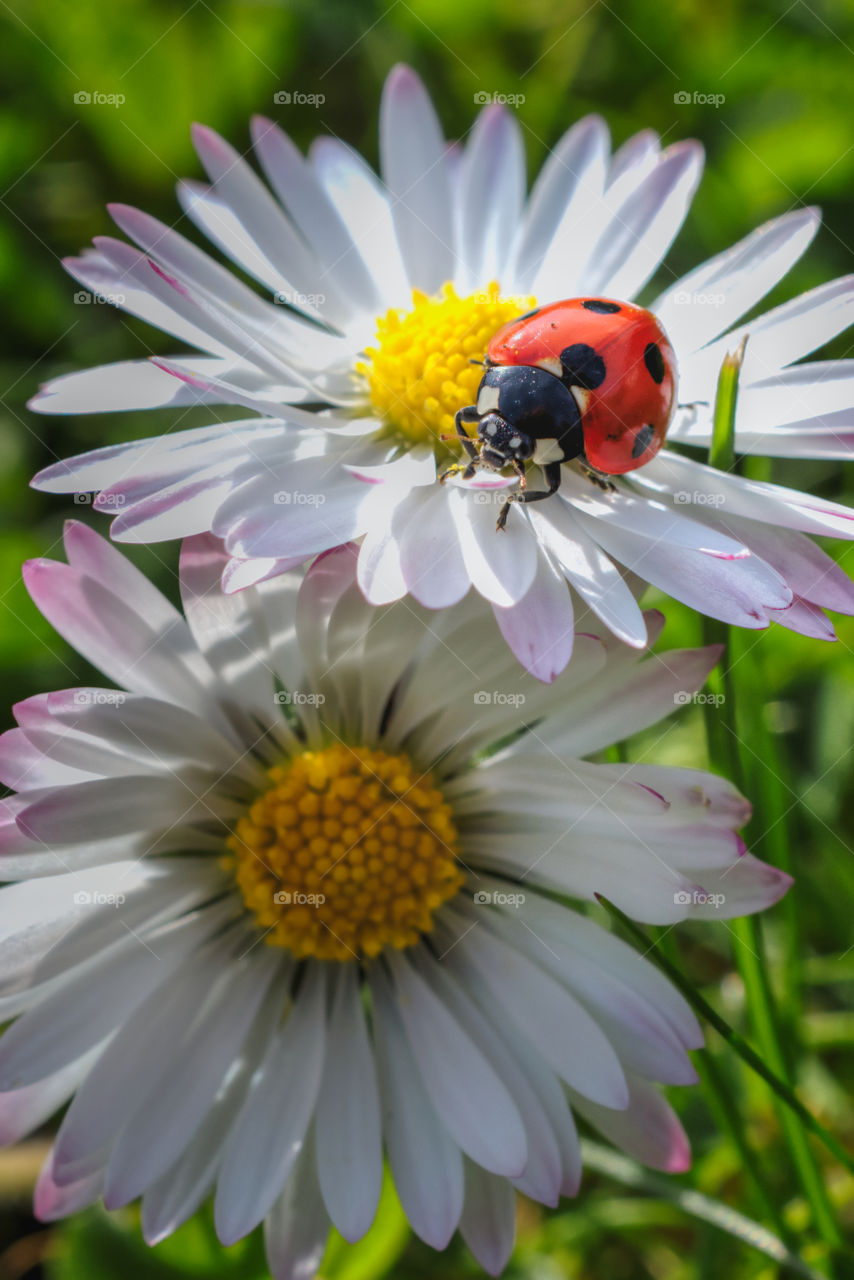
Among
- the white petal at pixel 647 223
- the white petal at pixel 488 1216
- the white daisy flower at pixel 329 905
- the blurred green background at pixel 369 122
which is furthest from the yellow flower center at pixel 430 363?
the white petal at pixel 488 1216

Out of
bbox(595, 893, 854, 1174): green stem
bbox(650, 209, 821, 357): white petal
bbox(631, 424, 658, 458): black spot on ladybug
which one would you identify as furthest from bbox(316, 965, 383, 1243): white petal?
bbox(650, 209, 821, 357): white petal

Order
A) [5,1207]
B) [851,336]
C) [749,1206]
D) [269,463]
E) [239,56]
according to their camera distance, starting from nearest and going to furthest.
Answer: [269,463]
[749,1206]
[5,1207]
[851,336]
[239,56]

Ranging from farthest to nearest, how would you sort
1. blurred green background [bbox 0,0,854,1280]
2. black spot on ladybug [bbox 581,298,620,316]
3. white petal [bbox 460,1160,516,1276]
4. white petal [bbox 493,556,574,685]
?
1. blurred green background [bbox 0,0,854,1280]
2. black spot on ladybug [bbox 581,298,620,316]
3. white petal [bbox 460,1160,516,1276]
4. white petal [bbox 493,556,574,685]

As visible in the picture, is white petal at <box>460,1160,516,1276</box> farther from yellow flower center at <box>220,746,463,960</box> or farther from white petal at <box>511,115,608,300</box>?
white petal at <box>511,115,608,300</box>

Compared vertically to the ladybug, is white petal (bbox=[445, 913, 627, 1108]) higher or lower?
lower

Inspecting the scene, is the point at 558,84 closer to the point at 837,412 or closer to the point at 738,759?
the point at 837,412

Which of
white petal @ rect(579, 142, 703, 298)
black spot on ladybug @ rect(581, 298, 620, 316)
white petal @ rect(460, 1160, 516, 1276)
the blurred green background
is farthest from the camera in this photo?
the blurred green background

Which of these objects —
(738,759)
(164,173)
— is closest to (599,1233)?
(738,759)
